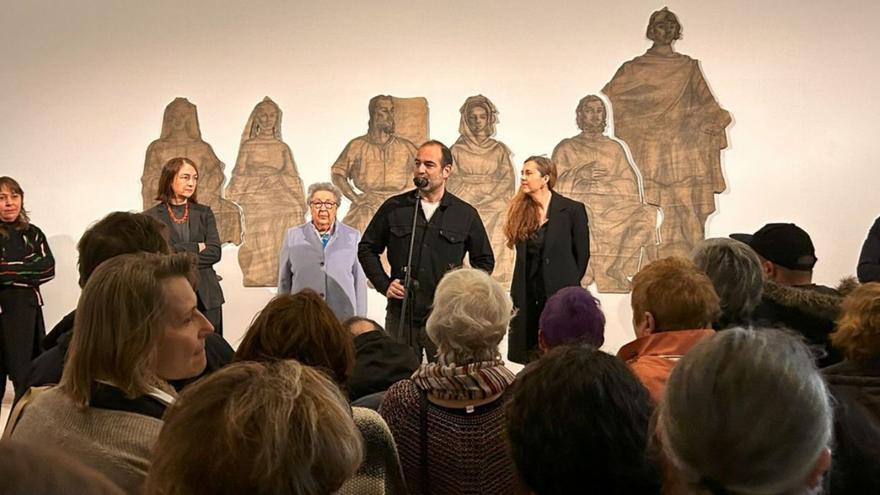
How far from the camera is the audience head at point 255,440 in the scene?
4.33ft

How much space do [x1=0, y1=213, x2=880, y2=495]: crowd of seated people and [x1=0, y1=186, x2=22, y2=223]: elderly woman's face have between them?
14.8ft

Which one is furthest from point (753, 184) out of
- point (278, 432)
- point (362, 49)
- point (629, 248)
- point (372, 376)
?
point (278, 432)

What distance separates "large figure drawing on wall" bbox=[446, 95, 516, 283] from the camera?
820cm

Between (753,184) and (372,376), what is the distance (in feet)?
17.7

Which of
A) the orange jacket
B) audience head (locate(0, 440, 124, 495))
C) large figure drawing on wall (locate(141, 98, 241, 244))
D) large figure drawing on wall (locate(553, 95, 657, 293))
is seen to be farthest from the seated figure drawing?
audience head (locate(0, 440, 124, 495))

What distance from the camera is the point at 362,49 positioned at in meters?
8.52

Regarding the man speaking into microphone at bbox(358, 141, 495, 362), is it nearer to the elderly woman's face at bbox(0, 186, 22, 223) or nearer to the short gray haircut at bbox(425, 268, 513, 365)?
the short gray haircut at bbox(425, 268, 513, 365)

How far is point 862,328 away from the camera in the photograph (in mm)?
2764

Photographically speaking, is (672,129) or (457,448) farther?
(672,129)

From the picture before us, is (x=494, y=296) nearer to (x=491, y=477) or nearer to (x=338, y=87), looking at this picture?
(x=491, y=477)

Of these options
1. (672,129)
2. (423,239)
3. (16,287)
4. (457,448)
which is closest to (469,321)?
(457,448)

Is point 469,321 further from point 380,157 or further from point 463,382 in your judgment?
point 380,157

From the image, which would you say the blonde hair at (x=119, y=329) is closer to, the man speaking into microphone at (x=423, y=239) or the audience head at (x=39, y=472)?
the audience head at (x=39, y=472)

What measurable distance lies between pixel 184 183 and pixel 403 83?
2386 mm
